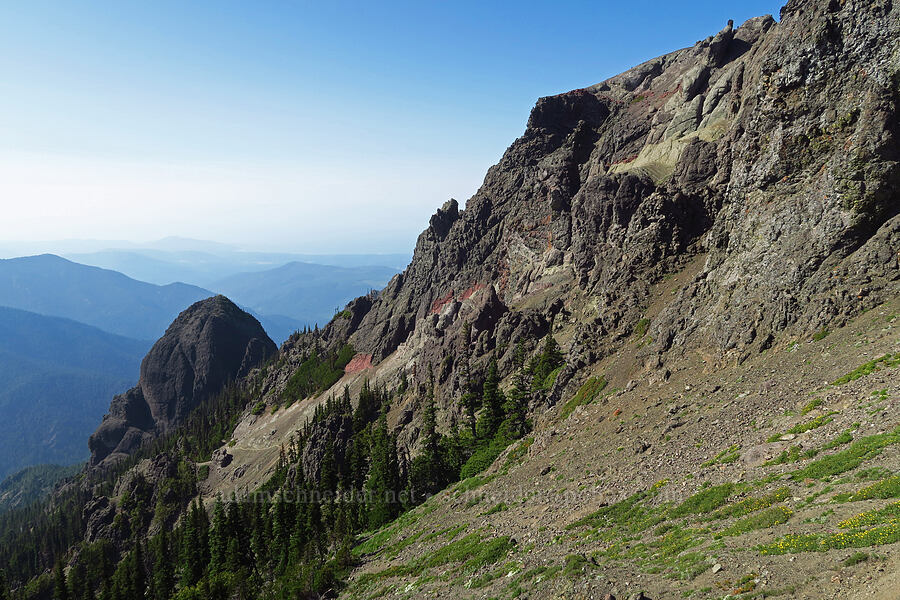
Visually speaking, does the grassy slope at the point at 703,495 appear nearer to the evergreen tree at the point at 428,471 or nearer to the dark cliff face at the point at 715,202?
the dark cliff face at the point at 715,202

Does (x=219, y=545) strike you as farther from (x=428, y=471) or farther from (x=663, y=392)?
(x=663, y=392)

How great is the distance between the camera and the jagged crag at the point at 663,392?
2197 centimetres

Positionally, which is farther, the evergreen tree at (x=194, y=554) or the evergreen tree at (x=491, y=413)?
the evergreen tree at (x=194, y=554)

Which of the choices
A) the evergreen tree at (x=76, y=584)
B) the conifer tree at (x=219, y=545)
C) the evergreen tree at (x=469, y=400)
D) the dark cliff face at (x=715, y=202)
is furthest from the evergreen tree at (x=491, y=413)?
the evergreen tree at (x=76, y=584)

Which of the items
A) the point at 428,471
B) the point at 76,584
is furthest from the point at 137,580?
the point at 428,471

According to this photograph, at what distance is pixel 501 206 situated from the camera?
14275 centimetres

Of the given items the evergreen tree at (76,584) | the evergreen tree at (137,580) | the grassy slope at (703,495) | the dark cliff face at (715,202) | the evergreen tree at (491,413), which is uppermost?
the dark cliff face at (715,202)

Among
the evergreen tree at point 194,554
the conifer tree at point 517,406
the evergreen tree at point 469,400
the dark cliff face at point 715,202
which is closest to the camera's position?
the dark cliff face at point 715,202

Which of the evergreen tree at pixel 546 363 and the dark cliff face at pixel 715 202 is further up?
the dark cliff face at pixel 715 202

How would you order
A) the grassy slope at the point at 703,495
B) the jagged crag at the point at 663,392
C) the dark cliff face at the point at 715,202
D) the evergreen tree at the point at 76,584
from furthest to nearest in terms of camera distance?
the evergreen tree at the point at 76,584, the dark cliff face at the point at 715,202, the jagged crag at the point at 663,392, the grassy slope at the point at 703,495

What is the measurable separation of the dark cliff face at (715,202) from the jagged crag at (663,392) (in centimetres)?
29

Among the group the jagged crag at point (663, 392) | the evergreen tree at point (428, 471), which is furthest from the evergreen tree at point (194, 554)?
the evergreen tree at point (428, 471)

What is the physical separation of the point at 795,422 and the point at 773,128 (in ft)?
126

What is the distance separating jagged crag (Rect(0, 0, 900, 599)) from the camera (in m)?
22.0
